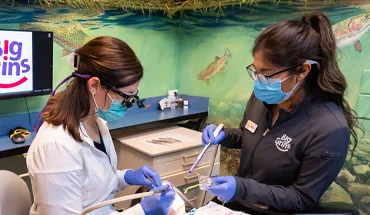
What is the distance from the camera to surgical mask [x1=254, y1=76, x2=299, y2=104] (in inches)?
51.9

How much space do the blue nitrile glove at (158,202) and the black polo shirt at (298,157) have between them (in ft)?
0.82

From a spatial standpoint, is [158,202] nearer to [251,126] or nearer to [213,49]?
[251,126]

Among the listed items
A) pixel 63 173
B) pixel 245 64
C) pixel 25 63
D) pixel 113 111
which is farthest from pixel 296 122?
pixel 25 63

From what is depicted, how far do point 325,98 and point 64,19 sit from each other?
1.72m

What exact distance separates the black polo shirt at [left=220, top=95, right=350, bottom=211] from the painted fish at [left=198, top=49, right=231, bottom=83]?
1.26 meters

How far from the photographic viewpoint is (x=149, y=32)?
2674mm

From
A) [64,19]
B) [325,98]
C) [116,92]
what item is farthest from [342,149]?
[64,19]

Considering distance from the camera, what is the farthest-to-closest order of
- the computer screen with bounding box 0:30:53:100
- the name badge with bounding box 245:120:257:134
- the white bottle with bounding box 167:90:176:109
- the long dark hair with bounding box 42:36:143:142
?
1. the white bottle with bounding box 167:90:176:109
2. the computer screen with bounding box 0:30:53:100
3. the name badge with bounding box 245:120:257:134
4. the long dark hair with bounding box 42:36:143:142

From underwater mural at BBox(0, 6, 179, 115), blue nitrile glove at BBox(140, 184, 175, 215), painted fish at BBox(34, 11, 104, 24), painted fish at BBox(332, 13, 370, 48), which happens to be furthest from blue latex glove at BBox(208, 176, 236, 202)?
painted fish at BBox(34, 11, 104, 24)

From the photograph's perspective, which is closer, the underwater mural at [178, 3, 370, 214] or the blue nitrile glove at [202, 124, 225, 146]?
the blue nitrile glove at [202, 124, 225, 146]

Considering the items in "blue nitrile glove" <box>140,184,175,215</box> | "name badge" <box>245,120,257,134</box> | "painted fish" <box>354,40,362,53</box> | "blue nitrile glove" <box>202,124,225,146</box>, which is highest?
"painted fish" <box>354,40,362,53</box>

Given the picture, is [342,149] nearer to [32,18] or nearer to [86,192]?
[86,192]

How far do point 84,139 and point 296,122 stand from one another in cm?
83

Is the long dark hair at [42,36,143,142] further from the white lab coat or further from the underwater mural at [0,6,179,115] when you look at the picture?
the underwater mural at [0,6,179,115]
